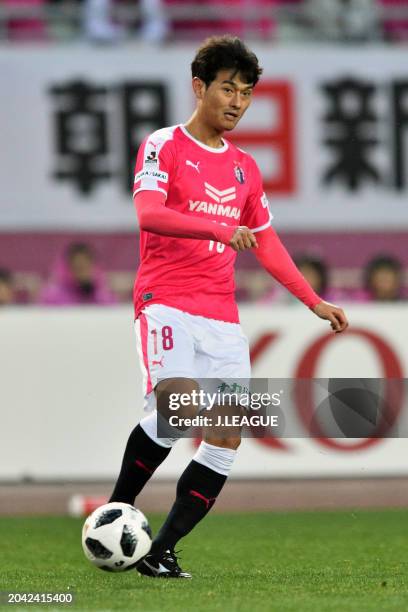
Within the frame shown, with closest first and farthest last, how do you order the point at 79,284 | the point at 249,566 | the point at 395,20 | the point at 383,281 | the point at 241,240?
the point at 241,240
the point at 249,566
the point at 383,281
the point at 79,284
the point at 395,20

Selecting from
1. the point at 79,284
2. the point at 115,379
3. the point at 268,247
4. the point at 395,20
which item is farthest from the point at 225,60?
the point at 395,20

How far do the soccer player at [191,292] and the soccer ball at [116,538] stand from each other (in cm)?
19

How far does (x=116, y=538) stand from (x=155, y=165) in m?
1.51

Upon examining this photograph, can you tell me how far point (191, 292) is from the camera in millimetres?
5906

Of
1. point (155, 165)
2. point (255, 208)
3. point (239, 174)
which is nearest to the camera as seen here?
point (155, 165)

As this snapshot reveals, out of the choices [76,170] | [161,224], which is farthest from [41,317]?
[161,224]

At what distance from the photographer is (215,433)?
5.88 metres

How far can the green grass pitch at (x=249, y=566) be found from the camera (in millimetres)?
5098

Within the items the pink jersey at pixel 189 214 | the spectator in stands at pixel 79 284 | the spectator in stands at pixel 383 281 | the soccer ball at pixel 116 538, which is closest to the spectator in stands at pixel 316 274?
the spectator in stands at pixel 383 281

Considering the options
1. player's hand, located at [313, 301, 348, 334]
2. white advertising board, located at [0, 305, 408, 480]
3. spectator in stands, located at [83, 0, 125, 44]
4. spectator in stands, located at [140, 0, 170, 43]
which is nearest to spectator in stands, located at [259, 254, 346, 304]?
white advertising board, located at [0, 305, 408, 480]

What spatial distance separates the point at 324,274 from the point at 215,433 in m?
5.15

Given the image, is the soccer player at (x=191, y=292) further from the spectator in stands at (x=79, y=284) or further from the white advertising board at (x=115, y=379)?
the spectator in stands at (x=79, y=284)

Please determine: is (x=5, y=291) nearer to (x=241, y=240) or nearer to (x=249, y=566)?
(x=249, y=566)

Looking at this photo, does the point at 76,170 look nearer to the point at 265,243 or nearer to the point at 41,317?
the point at 41,317
